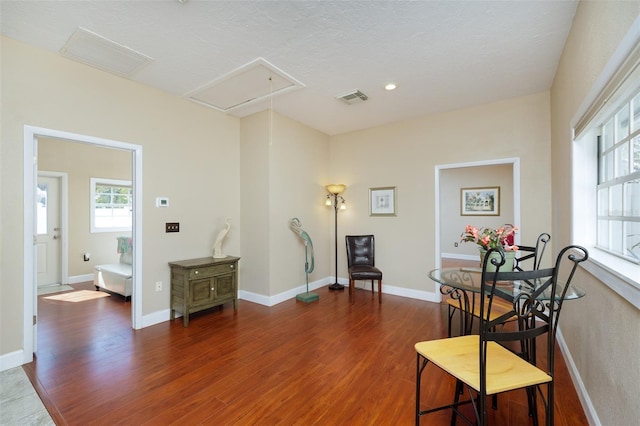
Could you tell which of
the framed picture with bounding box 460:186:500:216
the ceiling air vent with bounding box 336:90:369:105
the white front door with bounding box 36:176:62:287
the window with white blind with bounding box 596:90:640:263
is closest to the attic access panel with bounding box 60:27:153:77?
the ceiling air vent with bounding box 336:90:369:105

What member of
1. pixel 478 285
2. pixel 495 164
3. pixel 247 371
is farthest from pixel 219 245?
pixel 495 164

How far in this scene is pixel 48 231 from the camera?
16.7 ft

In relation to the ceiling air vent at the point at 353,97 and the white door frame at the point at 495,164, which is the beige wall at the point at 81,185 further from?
the white door frame at the point at 495,164

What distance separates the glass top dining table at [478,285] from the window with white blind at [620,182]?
14.1 inches

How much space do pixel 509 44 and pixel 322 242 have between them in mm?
3702

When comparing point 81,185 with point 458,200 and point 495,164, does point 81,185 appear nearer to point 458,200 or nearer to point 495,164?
point 495,164

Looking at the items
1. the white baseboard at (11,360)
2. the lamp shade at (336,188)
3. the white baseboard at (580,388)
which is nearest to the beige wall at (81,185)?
the white baseboard at (11,360)

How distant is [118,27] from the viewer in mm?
2252

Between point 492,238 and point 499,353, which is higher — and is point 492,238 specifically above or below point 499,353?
above

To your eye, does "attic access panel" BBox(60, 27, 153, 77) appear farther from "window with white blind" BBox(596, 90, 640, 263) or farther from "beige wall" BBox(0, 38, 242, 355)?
"window with white blind" BBox(596, 90, 640, 263)

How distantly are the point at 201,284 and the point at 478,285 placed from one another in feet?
9.90

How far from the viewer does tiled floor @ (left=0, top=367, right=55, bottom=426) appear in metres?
1.79

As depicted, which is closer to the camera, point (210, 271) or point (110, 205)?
point (210, 271)

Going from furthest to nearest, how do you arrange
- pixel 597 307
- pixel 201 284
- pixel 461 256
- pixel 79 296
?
pixel 461 256 → pixel 79 296 → pixel 201 284 → pixel 597 307
